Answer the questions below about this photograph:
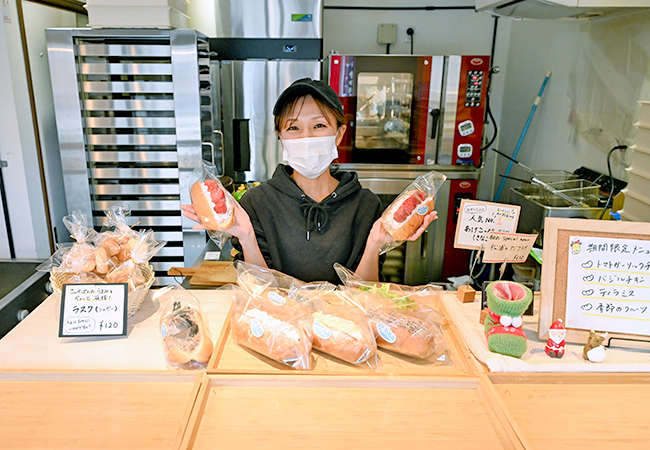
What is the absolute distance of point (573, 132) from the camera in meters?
3.12

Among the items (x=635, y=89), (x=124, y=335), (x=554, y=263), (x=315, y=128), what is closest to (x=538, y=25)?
(x=635, y=89)

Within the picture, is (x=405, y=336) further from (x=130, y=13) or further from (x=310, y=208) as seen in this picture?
(x=130, y=13)

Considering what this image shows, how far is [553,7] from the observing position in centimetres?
217

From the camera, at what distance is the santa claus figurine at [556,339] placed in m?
1.09

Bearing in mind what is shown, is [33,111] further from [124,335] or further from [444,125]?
[444,125]

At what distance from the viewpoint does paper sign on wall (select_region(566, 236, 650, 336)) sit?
3.68 feet

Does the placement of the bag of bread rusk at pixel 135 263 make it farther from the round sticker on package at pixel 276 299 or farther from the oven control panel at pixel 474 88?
the oven control panel at pixel 474 88

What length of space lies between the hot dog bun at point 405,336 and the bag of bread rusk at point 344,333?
0.11 ft

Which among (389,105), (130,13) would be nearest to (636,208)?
(389,105)

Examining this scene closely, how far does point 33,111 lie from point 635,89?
3307 mm

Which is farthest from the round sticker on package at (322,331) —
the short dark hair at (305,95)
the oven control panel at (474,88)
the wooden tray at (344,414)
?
the oven control panel at (474,88)

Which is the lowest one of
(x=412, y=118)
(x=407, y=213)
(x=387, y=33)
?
(x=407, y=213)

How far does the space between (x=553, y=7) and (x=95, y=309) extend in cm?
233

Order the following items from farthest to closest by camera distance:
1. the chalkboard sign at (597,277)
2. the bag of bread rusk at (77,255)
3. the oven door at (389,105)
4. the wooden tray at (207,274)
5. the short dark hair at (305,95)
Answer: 1. the oven door at (389,105)
2. the wooden tray at (207,274)
3. the short dark hair at (305,95)
4. the bag of bread rusk at (77,255)
5. the chalkboard sign at (597,277)
